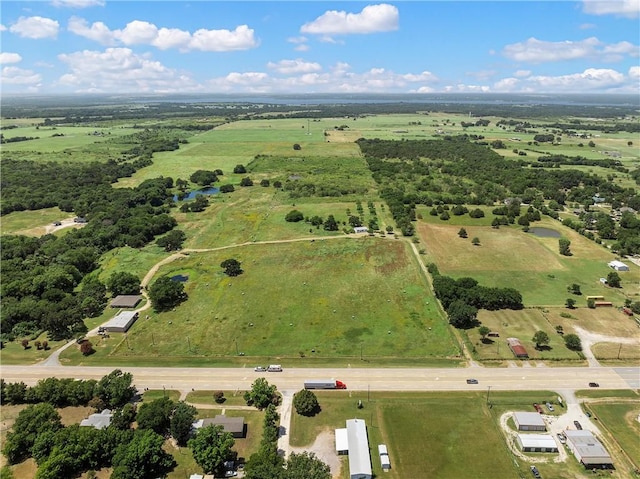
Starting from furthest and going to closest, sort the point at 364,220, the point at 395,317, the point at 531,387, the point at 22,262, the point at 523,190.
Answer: the point at 523,190, the point at 364,220, the point at 22,262, the point at 395,317, the point at 531,387

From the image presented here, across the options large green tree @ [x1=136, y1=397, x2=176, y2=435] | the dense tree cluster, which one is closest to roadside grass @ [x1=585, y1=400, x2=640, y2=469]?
the dense tree cluster

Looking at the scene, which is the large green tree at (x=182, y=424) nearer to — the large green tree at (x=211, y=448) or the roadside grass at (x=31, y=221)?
the large green tree at (x=211, y=448)

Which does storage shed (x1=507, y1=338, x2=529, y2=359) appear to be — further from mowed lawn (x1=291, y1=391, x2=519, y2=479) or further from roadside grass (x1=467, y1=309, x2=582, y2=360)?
mowed lawn (x1=291, y1=391, x2=519, y2=479)

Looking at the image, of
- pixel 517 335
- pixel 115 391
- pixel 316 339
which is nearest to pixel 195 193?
pixel 316 339

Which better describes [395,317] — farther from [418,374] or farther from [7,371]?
[7,371]

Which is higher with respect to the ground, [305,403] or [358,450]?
[305,403]

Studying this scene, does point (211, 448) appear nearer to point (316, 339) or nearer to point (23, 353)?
point (316, 339)

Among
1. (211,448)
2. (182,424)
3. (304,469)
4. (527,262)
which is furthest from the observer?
(527,262)

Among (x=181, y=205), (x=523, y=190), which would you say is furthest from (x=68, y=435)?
(x=523, y=190)
